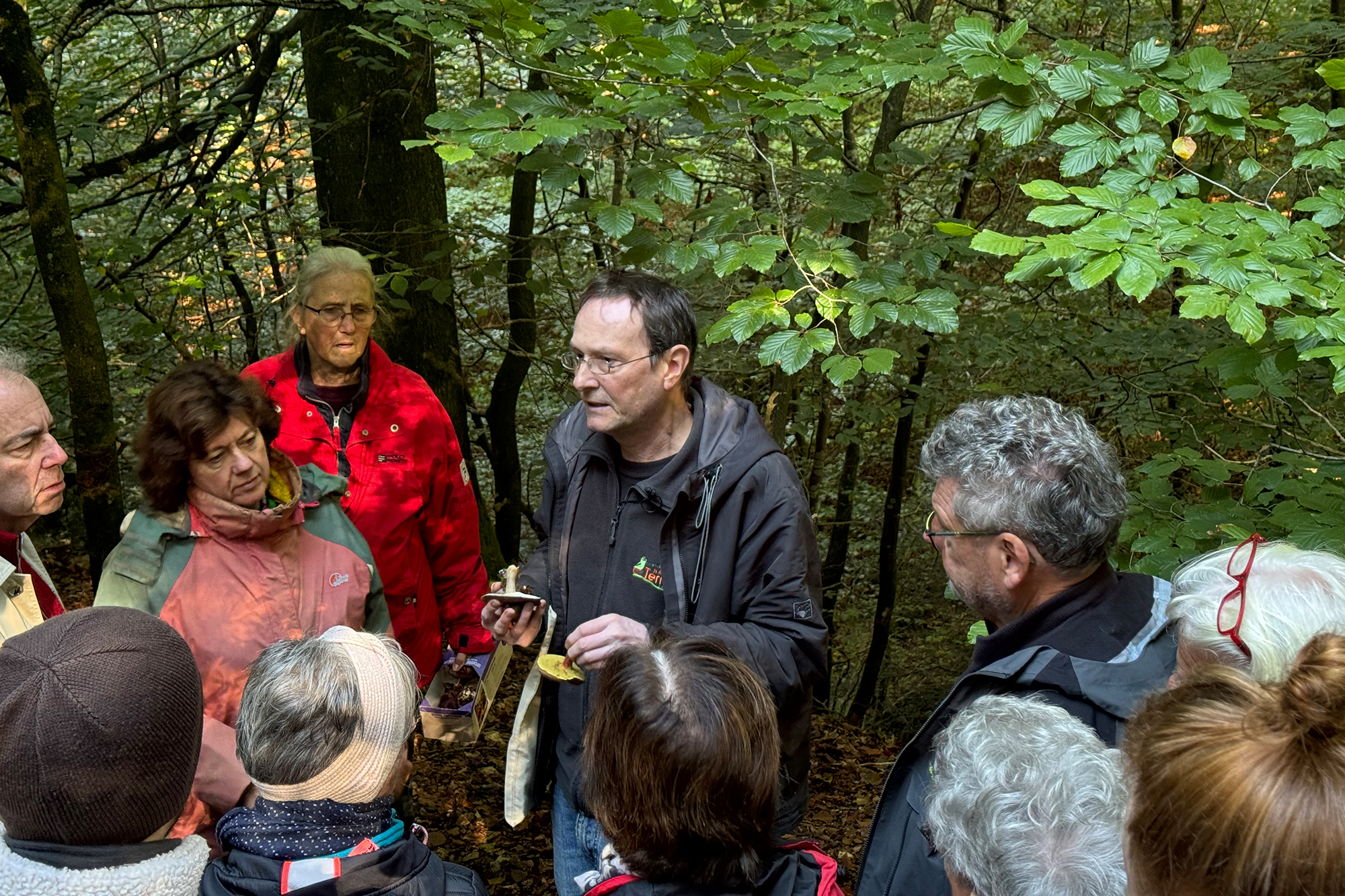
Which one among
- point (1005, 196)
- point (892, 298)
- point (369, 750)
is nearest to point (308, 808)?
point (369, 750)

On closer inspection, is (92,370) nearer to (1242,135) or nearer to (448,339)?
(448,339)

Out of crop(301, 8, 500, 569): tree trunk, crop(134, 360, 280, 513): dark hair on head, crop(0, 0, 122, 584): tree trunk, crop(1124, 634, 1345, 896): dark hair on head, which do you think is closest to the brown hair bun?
crop(1124, 634, 1345, 896): dark hair on head

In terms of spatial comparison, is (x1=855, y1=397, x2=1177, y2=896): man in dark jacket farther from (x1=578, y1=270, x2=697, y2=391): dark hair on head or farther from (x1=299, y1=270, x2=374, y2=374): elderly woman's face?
(x1=299, y1=270, x2=374, y2=374): elderly woman's face

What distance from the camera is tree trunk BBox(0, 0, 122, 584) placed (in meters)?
3.07

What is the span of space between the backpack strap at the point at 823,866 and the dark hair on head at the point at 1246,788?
0.70 metres

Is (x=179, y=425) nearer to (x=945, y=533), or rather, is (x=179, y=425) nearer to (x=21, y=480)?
(x=21, y=480)

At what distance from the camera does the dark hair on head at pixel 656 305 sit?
8.41 ft

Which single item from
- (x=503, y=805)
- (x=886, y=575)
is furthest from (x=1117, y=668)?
(x=886, y=575)

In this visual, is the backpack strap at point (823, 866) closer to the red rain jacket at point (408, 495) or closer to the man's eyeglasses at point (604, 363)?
the man's eyeglasses at point (604, 363)

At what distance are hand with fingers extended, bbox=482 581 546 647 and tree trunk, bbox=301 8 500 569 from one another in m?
2.40

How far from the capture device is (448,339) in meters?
5.13

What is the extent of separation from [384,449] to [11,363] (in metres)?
1.17

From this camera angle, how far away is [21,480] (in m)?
2.31

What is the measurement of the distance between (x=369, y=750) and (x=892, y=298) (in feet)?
6.18
